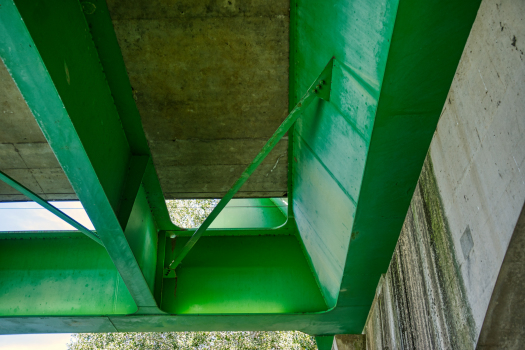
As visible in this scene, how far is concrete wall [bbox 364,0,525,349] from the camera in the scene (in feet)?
8.43

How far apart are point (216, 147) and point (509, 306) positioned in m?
4.81

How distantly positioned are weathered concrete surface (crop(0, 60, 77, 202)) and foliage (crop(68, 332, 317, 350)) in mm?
12227

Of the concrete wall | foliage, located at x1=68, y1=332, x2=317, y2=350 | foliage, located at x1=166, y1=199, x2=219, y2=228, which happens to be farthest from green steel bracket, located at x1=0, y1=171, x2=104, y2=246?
foliage, located at x1=68, y1=332, x2=317, y2=350

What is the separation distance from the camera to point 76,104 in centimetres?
402

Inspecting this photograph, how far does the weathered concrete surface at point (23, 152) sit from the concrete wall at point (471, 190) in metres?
5.33

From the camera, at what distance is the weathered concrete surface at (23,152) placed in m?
6.14

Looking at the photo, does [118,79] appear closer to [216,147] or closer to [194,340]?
[216,147]

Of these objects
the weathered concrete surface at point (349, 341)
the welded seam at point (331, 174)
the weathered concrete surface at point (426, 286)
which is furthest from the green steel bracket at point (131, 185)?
the weathered concrete surface at point (349, 341)

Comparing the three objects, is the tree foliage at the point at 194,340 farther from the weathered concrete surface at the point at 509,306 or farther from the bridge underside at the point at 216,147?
the weathered concrete surface at the point at 509,306

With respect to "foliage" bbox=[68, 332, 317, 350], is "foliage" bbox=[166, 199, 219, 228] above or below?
above

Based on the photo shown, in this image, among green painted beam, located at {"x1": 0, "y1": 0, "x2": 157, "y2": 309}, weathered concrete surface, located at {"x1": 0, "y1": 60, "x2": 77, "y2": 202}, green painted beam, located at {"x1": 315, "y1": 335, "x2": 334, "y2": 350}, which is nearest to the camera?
green painted beam, located at {"x1": 0, "y1": 0, "x2": 157, "y2": 309}

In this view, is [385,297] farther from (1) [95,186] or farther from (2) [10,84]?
(2) [10,84]

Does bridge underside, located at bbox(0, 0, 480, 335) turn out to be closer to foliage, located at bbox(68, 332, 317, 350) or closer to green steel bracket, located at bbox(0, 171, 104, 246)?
green steel bracket, located at bbox(0, 171, 104, 246)

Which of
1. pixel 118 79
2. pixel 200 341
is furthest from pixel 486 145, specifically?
pixel 200 341
